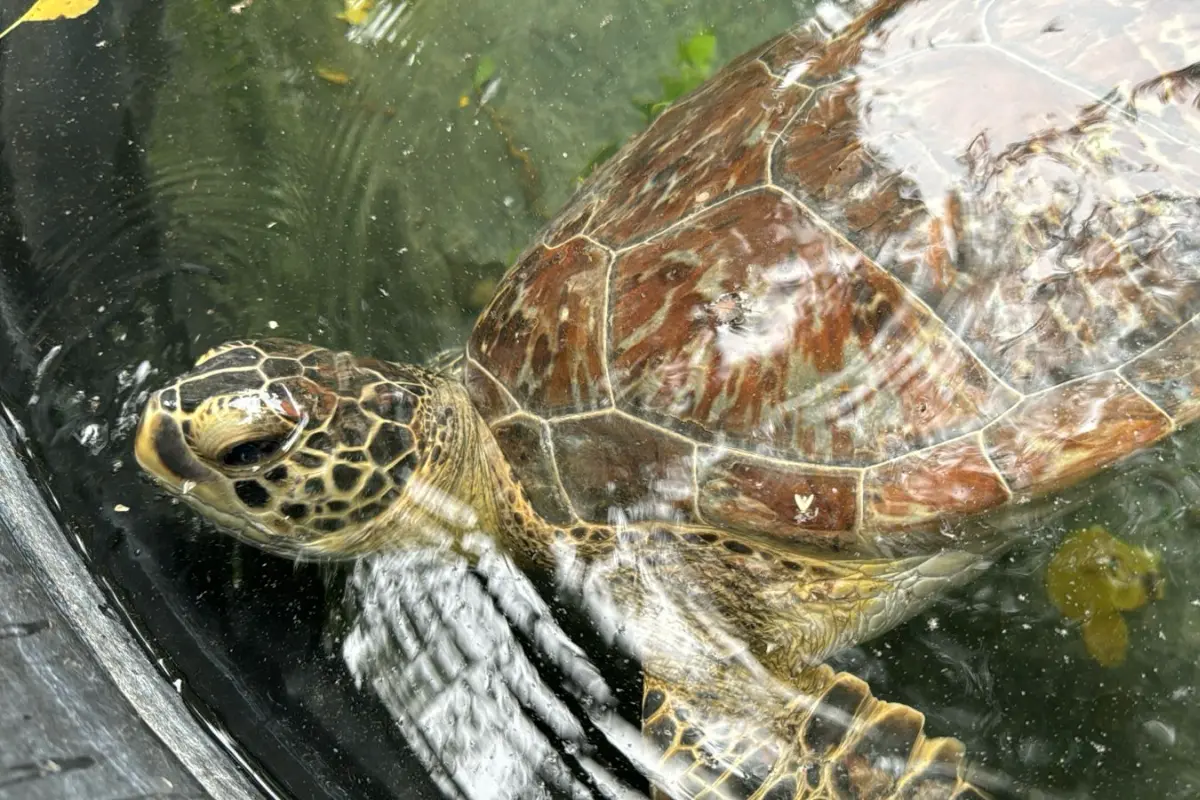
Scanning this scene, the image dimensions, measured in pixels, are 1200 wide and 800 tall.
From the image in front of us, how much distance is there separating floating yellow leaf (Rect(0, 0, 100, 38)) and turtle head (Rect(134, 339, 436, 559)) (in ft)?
4.03

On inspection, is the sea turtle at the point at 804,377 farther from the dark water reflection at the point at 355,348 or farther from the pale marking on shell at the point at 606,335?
the dark water reflection at the point at 355,348

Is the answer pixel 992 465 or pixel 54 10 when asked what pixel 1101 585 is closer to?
pixel 992 465

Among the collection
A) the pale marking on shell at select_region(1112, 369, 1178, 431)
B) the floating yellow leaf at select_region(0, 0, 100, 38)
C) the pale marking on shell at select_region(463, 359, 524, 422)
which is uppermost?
the floating yellow leaf at select_region(0, 0, 100, 38)

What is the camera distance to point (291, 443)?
5.06ft

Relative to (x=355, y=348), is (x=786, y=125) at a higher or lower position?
higher

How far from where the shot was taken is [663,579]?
1.67m

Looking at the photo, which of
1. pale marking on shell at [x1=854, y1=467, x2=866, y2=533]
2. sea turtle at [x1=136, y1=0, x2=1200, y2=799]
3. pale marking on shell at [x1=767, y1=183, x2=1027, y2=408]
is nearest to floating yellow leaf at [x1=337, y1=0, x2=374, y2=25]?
sea turtle at [x1=136, y1=0, x2=1200, y2=799]

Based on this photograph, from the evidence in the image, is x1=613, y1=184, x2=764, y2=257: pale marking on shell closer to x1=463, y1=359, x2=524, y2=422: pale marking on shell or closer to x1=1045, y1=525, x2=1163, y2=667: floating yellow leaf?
x1=463, y1=359, x2=524, y2=422: pale marking on shell

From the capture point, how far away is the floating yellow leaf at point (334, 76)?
2449 mm

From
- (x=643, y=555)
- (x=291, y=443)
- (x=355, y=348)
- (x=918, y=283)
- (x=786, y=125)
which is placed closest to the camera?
(x=918, y=283)

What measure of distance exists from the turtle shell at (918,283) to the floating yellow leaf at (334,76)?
Answer: 136 cm

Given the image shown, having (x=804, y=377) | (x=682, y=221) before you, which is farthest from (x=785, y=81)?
(x=804, y=377)

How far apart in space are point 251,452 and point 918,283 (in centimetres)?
113

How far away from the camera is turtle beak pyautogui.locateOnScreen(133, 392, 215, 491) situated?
4.73 feet
